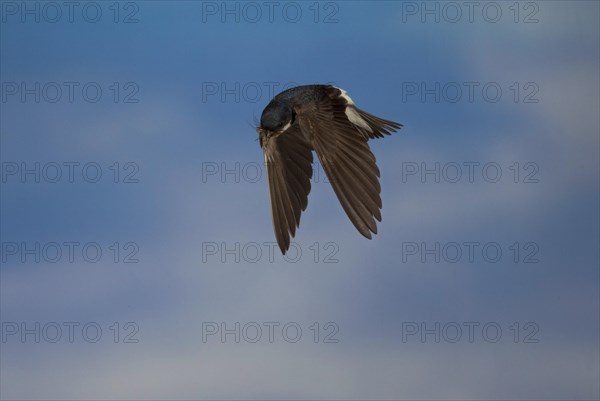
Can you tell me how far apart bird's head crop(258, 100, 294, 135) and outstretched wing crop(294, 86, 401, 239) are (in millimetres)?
105

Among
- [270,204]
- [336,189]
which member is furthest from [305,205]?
[336,189]

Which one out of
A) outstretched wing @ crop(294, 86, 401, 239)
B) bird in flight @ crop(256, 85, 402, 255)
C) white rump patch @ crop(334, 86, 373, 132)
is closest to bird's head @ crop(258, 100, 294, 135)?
bird in flight @ crop(256, 85, 402, 255)

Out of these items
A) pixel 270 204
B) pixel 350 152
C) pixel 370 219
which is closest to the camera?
pixel 370 219

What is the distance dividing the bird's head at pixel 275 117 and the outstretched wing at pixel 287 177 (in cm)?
A: 17

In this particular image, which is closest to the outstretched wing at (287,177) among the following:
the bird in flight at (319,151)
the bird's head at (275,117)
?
the bird in flight at (319,151)

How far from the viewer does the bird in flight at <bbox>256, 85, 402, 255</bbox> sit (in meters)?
3.80

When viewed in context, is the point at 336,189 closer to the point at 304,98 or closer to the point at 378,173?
the point at 378,173

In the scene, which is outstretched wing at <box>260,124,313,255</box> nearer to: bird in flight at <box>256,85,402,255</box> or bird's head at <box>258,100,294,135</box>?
bird in flight at <box>256,85,402,255</box>

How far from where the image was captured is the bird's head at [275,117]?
386 cm

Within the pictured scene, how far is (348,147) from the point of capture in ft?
13.0

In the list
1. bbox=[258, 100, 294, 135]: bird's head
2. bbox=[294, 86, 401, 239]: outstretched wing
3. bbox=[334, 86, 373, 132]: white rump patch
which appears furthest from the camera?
bbox=[334, 86, 373, 132]: white rump patch

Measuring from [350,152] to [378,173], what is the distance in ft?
0.68

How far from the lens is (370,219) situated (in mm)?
3697

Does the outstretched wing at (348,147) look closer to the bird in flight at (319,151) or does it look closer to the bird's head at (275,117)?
the bird in flight at (319,151)
